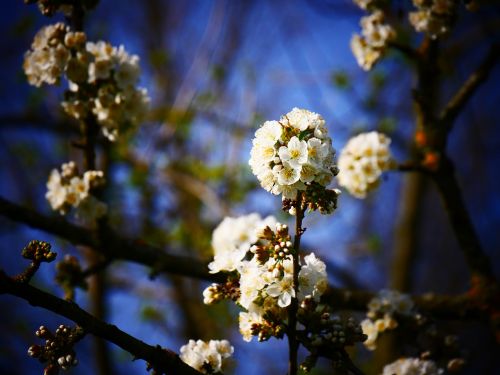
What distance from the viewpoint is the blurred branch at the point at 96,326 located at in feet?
4.68

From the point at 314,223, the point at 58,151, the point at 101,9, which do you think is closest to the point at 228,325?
the point at 314,223

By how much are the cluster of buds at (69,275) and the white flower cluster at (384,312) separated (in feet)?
5.27

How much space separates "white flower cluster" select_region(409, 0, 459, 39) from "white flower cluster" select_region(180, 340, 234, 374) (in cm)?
213

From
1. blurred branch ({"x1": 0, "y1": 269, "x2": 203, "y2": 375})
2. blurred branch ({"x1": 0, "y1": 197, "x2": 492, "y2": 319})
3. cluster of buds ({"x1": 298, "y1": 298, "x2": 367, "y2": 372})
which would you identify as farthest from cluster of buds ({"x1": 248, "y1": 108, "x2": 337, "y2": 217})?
blurred branch ({"x1": 0, "y1": 197, "x2": 492, "y2": 319})

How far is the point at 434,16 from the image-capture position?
8.76ft

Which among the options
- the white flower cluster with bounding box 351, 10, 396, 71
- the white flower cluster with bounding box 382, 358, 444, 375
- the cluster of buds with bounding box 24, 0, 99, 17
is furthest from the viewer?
the white flower cluster with bounding box 351, 10, 396, 71

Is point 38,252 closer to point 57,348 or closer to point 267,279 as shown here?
point 57,348

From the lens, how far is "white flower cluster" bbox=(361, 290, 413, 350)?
7.75 ft

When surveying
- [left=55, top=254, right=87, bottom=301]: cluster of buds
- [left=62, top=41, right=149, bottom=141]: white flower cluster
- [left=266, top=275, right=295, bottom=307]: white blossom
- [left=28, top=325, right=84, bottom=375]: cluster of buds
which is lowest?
[left=28, top=325, right=84, bottom=375]: cluster of buds

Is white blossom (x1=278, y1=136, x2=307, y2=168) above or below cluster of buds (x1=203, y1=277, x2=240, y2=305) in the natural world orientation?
above

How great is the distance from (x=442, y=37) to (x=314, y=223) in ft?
11.4

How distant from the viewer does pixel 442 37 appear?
9.15ft

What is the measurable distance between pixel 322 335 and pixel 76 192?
62.0 inches

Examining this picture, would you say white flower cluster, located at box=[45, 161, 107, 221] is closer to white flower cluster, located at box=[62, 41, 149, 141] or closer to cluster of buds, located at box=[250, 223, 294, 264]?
white flower cluster, located at box=[62, 41, 149, 141]
